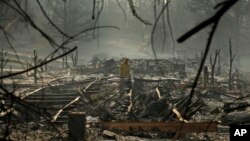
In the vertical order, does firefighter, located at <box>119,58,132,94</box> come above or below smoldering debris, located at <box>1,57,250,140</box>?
above

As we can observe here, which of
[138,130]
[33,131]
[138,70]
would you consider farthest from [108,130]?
[138,70]

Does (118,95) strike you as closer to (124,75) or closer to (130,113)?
(124,75)

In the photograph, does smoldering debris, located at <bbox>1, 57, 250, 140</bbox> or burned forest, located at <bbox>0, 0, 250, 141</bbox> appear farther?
smoldering debris, located at <bbox>1, 57, 250, 140</bbox>

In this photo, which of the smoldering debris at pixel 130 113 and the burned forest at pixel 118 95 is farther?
the smoldering debris at pixel 130 113

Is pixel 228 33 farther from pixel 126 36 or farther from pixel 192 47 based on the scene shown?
pixel 126 36

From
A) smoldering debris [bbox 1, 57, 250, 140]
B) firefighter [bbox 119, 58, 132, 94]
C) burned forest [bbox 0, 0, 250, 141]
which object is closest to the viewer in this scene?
burned forest [bbox 0, 0, 250, 141]

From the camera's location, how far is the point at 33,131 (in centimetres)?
962

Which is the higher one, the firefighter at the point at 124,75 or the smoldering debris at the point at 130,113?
the firefighter at the point at 124,75

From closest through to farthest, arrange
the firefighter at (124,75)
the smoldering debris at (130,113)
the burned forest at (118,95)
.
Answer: the burned forest at (118,95) < the smoldering debris at (130,113) < the firefighter at (124,75)

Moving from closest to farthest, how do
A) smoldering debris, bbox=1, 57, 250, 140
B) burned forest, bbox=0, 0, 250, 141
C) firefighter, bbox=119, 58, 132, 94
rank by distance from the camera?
burned forest, bbox=0, 0, 250, 141 < smoldering debris, bbox=1, 57, 250, 140 < firefighter, bbox=119, 58, 132, 94

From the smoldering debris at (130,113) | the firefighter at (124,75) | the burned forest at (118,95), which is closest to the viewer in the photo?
the burned forest at (118,95)

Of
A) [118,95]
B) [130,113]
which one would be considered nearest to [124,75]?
[118,95]

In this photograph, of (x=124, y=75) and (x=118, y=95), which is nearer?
(x=118, y=95)

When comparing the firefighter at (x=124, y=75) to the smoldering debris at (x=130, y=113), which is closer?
the smoldering debris at (x=130, y=113)
